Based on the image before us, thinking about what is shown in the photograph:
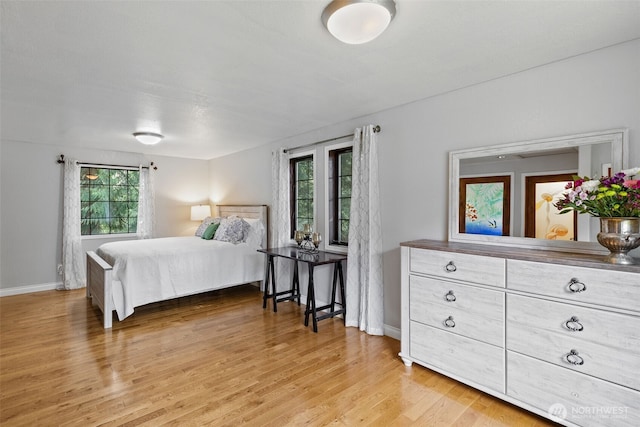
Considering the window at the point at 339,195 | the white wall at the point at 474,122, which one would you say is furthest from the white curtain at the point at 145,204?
the window at the point at 339,195

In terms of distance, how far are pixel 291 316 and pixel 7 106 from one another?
11.7 ft

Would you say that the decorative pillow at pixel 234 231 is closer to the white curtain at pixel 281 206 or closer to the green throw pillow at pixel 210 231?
the green throw pillow at pixel 210 231

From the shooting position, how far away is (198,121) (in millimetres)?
3619

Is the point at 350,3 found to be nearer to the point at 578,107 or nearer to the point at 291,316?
the point at 578,107

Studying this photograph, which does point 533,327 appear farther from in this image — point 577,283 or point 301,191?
point 301,191

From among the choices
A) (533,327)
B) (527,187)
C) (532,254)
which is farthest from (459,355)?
(527,187)

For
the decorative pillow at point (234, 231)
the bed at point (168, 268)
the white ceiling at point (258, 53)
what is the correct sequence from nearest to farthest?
the white ceiling at point (258, 53), the bed at point (168, 268), the decorative pillow at point (234, 231)

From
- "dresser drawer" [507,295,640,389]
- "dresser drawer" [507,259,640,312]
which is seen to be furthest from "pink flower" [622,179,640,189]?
"dresser drawer" [507,295,640,389]

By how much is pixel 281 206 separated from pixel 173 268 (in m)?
1.58

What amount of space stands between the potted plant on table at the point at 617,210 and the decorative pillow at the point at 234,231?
3.96m

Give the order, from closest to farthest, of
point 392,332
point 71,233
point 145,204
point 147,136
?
point 392,332 → point 147,136 → point 71,233 → point 145,204

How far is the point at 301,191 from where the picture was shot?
14.5 feet

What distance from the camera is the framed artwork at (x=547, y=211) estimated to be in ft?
6.93

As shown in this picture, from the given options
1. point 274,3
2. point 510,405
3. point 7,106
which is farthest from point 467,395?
point 7,106
